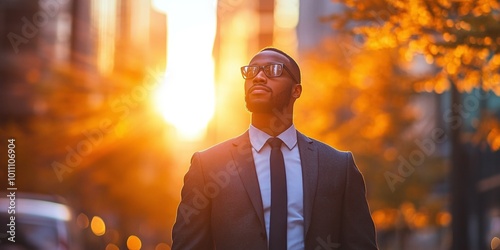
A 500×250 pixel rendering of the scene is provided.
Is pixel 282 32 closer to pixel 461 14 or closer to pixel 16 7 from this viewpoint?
pixel 16 7

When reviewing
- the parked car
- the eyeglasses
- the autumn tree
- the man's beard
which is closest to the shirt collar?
the man's beard

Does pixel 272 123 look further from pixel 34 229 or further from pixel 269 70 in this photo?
pixel 34 229

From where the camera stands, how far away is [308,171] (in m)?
5.60

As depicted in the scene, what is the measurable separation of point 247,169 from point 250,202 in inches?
7.2

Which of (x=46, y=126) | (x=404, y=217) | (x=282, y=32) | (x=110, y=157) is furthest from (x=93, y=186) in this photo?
(x=282, y=32)

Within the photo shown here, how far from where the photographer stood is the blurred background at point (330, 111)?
1251 centimetres

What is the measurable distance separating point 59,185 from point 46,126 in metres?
2.97

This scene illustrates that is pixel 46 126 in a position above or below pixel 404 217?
above

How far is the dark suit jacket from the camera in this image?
18.1 ft

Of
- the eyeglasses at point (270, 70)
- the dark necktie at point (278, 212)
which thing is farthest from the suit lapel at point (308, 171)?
the eyeglasses at point (270, 70)

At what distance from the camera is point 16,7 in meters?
47.5

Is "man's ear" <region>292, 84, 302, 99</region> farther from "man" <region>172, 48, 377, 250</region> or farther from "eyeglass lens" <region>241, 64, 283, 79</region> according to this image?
"eyeglass lens" <region>241, 64, 283, 79</region>

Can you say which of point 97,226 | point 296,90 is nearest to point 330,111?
point 97,226

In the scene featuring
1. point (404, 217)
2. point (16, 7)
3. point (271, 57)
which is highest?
point (16, 7)
